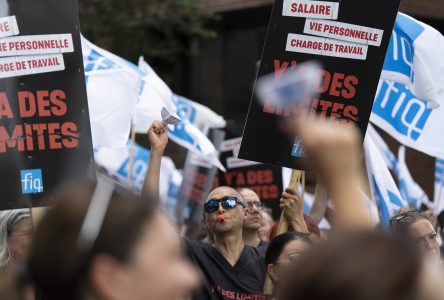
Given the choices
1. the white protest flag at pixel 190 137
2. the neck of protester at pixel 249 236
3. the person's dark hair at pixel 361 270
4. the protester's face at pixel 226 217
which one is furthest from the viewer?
the white protest flag at pixel 190 137

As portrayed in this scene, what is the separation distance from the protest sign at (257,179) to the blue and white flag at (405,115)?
1760 mm

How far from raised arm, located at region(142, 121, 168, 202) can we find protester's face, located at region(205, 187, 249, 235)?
0.57m

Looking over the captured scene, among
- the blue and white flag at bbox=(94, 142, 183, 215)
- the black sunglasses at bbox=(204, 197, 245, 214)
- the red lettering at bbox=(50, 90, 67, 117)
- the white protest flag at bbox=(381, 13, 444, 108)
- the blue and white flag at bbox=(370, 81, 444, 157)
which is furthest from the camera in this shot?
the blue and white flag at bbox=(94, 142, 183, 215)

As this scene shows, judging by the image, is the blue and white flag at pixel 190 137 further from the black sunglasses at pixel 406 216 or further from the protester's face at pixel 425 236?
the protester's face at pixel 425 236

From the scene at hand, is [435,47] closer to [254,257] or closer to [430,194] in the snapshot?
[254,257]

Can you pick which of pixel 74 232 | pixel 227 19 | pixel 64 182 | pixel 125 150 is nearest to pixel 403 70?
pixel 64 182

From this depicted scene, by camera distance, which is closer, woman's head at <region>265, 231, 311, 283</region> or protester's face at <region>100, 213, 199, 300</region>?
protester's face at <region>100, 213, 199, 300</region>

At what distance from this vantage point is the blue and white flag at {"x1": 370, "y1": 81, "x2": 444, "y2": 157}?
692 cm

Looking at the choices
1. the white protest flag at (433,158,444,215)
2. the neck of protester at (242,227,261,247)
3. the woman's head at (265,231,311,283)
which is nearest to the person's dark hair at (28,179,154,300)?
the woman's head at (265,231,311,283)

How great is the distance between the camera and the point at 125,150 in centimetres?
990

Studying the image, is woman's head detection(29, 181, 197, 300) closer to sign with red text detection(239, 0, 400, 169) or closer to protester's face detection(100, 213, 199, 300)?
protester's face detection(100, 213, 199, 300)

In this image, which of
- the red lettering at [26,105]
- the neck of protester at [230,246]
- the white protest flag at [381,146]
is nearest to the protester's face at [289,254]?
the neck of protester at [230,246]

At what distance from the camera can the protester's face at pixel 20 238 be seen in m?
4.59

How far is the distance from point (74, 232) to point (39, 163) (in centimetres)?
327
